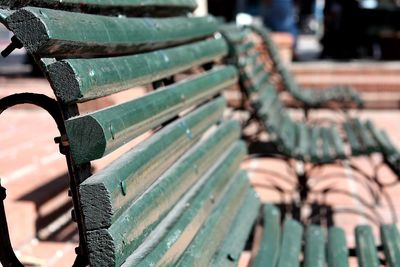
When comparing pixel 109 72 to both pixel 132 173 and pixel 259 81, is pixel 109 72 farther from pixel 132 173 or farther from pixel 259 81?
pixel 259 81

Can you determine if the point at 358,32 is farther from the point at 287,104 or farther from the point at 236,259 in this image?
the point at 236,259

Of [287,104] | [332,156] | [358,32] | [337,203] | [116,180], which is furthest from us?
[358,32]

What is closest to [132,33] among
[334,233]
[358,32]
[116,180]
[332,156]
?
[116,180]

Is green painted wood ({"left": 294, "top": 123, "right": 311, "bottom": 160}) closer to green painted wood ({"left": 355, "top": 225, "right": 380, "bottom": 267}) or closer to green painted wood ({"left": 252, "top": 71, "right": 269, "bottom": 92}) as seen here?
green painted wood ({"left": 252, "top": 71, "right": 269, "bottom": 92})

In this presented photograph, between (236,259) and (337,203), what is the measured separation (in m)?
2.48

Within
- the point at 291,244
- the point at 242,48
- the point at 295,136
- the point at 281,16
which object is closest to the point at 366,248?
the point at 291,244

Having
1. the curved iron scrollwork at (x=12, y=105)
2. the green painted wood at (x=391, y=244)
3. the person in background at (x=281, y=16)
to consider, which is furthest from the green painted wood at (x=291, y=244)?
the person in background at (x=281, y=16)

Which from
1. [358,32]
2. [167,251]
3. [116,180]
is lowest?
[358,32]

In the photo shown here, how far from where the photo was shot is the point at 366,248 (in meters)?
2.38

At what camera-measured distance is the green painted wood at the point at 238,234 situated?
210cm

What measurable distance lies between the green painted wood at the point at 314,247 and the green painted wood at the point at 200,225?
0.83 feet

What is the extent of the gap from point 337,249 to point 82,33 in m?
1.20

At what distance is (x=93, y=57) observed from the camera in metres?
1.65

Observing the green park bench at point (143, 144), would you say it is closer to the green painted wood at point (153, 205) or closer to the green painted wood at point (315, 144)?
the green painted wood at point (153, 205)
